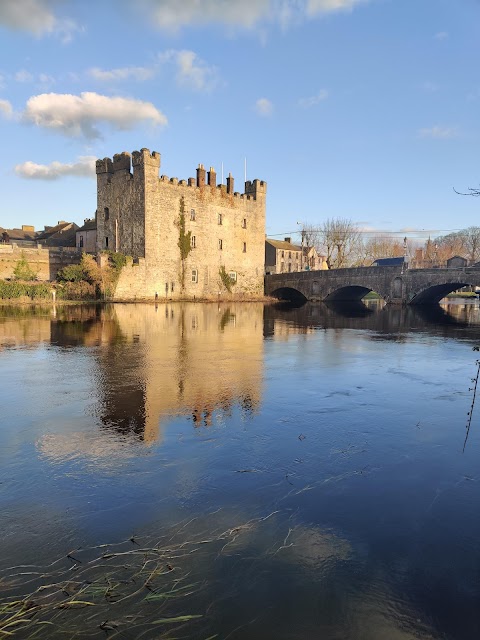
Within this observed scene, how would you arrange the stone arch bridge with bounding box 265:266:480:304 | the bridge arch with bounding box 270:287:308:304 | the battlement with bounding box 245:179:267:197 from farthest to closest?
the bridge arch with bounding box 270:287:308:304 < the battlement with bounding box 245:179:267:197 < the stone arch bridge with bounding box 265:266:480:304

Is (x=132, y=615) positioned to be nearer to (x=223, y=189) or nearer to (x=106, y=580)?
(x=106, y=580)

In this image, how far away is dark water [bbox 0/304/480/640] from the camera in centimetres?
395

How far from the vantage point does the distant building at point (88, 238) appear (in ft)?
176

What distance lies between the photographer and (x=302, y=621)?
384cm

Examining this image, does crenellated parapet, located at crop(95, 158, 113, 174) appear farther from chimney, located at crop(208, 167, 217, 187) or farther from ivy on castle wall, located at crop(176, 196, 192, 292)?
chimney, located at crop(208, 167, 217, 187)

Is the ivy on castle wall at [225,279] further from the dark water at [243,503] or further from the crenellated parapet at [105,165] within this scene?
the dark water at [243,503]

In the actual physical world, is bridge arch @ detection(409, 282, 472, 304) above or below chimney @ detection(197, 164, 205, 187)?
below

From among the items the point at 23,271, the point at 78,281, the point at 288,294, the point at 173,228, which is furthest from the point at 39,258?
the point at 288,294

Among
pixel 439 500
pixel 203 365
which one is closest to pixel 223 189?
pixel 203 365

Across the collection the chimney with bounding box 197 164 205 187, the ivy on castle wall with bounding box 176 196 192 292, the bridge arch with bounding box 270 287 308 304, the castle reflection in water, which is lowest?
the castle reflection in water

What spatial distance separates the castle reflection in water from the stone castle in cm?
1868

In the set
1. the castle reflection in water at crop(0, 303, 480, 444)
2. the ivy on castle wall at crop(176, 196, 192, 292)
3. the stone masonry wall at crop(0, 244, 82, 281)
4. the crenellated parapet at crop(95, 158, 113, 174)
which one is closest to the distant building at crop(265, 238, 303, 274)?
the ivy on castle wall at crop(176, 196, 192, 292)

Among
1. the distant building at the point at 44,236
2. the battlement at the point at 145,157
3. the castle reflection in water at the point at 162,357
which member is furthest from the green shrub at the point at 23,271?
the castle reflection in water at the point at 162,357

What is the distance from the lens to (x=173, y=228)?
47844mm
